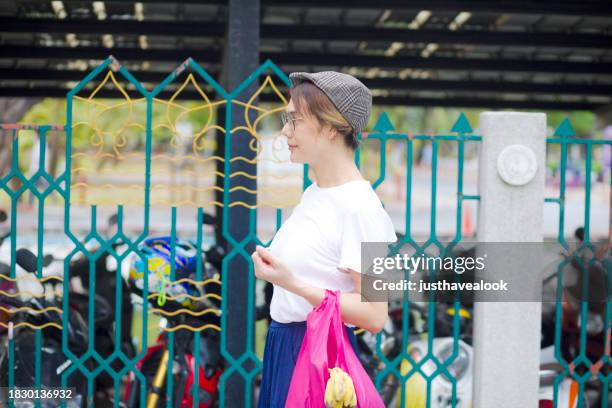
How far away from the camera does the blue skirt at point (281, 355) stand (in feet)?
8.02

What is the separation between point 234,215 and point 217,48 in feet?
15.0

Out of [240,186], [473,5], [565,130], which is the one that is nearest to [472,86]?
[473,5]

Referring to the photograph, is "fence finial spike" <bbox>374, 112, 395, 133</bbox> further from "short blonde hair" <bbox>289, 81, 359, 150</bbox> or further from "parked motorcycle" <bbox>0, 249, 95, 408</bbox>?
"parked motorcycle" <bbox>0, 249, 95, 408</bbox>

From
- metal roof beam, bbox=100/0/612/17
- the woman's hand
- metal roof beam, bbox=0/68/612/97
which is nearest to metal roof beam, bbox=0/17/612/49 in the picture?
metal roof beam, bbox=100/0/612/17

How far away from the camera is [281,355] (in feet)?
8.12

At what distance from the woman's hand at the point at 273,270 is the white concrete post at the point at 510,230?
1.95m

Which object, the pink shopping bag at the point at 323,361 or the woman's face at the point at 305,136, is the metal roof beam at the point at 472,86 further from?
the pink shopping bag at the point at 323,361

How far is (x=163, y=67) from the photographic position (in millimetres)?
9180

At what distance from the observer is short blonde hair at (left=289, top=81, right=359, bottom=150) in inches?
88.6

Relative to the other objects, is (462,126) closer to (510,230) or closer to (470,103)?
(510,230)

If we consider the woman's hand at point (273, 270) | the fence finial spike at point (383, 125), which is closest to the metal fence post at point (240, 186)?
the fence finial spike at point (383, 125)

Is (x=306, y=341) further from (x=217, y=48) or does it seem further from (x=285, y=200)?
(x=217, y=48)

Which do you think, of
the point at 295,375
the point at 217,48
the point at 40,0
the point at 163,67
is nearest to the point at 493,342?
the point at 295,375

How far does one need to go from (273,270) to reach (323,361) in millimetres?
292
